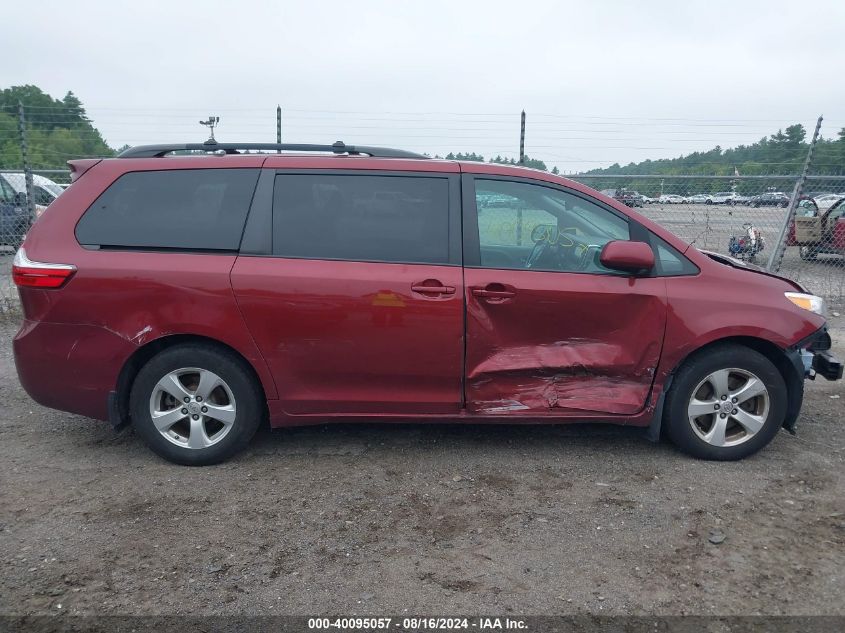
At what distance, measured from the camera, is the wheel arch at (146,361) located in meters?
3.78

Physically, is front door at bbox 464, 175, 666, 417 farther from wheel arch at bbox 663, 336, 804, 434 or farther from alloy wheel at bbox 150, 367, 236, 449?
alloy wheel at bbox 150, 367, 236, 449

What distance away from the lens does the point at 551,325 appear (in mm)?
3801

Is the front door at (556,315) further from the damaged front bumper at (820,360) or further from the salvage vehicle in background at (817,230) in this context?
the salvage vehicle in background at (817,230)

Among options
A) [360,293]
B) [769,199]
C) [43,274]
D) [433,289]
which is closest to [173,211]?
[43,274]

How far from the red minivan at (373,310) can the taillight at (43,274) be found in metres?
0.01

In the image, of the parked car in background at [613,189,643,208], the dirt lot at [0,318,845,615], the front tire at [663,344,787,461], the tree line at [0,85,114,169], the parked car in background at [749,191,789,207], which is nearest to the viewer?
the dirt lot at [0,318,845,615]

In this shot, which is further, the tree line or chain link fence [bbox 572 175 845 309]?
the tree line

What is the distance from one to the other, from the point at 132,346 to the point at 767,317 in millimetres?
3628

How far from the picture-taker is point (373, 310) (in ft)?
12.1

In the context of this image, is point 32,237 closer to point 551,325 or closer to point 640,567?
point 551,325

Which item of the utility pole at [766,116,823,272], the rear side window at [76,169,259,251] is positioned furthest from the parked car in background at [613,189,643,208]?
the rear side window at [76,169,259,251]

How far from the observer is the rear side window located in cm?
377

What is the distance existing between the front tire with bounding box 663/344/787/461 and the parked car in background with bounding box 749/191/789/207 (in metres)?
5.83

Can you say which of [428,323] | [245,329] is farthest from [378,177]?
[245,329]
